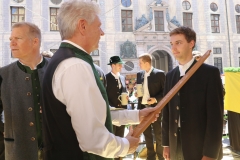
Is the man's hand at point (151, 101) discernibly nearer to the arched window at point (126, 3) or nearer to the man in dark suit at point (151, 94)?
the man in dark suit at point (151, 94)

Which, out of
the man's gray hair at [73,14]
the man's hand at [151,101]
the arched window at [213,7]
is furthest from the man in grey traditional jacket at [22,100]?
the arched window at [213,7]

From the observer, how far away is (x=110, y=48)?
17.5 m

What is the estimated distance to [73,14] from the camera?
1.25 metres

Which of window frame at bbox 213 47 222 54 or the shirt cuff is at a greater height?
window frame at bbox 213 47 222 54

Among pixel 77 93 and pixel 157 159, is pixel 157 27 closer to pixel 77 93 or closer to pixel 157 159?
pixel 157 159

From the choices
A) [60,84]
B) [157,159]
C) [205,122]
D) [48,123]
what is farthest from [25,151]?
[157,159]

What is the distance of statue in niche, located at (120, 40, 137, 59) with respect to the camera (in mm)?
17594

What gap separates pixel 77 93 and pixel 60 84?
10cm

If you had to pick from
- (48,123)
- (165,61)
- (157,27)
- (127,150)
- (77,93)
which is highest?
(157,27)

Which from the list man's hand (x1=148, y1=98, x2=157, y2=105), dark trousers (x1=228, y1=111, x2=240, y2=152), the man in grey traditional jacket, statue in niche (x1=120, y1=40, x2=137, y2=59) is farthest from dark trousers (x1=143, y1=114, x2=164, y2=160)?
statue in niche (x1=120, y1=40, x2=137, y2=59)

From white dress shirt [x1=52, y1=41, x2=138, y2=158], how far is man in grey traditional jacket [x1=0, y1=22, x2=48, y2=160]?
0.85m

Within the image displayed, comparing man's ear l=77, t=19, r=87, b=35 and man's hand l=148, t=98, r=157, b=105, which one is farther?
man's hand l=148, t=98, r=157, b=105

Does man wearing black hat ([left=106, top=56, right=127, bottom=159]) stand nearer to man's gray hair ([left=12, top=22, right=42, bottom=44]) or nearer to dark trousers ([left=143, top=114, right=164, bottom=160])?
dark trousers ([left=143, top=114, right=164, bottom=160])

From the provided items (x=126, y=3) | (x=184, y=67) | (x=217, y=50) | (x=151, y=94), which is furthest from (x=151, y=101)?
(x=217, y=50)
